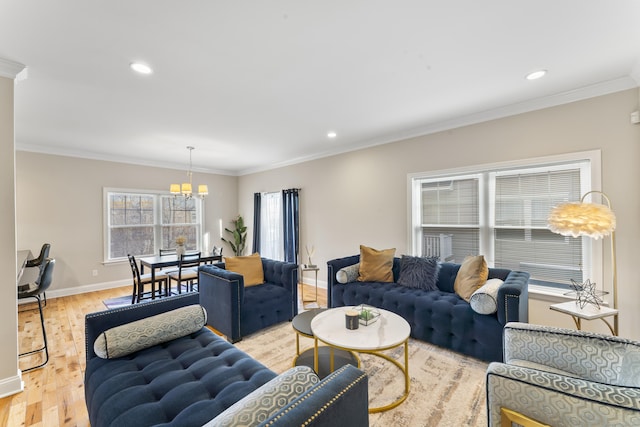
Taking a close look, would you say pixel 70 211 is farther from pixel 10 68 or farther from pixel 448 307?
pixel 448 307

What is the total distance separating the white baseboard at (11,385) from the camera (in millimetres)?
2137

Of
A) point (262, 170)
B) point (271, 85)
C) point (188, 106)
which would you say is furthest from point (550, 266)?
point (262, 170)

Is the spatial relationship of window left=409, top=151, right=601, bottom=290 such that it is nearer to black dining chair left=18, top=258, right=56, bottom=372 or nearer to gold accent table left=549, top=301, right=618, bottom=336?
gold accent table left=549, top=301, right=618, bottom=336

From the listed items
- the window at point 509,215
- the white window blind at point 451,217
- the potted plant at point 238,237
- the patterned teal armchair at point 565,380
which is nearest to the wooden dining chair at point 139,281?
the potted plant at point 238,237

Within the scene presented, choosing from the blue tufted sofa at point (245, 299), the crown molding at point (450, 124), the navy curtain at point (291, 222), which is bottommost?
the blue tufted sofa at point (245, 299)

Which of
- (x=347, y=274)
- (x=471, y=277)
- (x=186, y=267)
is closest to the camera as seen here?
(x=471, y=277)

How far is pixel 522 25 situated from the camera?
5.92ft

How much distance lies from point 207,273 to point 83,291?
11.6ft

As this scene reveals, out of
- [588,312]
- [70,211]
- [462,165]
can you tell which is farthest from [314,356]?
[70,211]

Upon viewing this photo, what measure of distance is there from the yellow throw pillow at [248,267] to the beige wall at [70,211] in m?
3.41

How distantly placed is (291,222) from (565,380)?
4.89m

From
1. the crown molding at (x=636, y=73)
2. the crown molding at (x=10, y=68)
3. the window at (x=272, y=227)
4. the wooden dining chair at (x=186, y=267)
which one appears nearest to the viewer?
the crown molding at (x=10, y=68)

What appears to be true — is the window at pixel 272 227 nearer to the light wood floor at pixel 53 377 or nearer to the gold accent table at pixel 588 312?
the light wood floor at pixel 53 377

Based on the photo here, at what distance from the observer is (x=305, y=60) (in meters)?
2.19
